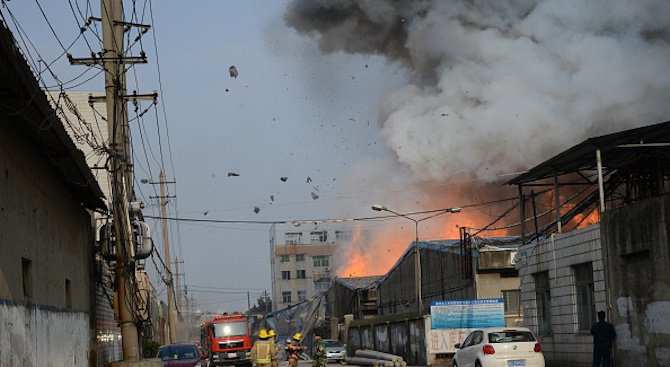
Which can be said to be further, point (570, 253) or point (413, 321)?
point (413, 321)

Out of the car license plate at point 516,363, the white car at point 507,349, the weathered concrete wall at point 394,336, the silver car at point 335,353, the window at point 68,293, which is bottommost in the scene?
the silver car at point 335,353

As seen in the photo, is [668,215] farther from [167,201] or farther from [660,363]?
[167,201]

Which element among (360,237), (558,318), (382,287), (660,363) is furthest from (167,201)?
(660,363)

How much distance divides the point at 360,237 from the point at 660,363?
5588 centimetres

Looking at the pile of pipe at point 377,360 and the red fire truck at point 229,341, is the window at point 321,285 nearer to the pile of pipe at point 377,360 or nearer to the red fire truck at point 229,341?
the pile of pipe at point 377,360

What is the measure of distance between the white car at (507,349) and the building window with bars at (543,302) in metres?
6.24

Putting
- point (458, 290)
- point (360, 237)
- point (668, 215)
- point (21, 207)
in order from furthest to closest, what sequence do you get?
point (360, 237)
point (458, 290)
point (668, 215)
point (21, 207)

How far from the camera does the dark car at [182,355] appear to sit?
90.3 feet

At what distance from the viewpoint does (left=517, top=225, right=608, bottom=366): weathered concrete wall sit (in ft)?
83.1

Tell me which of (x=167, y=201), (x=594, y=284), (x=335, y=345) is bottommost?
(x=335, y=345)

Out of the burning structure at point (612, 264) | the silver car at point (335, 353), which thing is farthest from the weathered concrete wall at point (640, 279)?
the silver car at point (335, 353)

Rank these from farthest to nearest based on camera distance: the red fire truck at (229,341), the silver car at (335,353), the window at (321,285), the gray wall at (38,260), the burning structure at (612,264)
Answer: the window at (321,285), the silver car at (335,353), the red fire truck at (229,341), the burning structure at (612,264), the gray wall at (38,260)

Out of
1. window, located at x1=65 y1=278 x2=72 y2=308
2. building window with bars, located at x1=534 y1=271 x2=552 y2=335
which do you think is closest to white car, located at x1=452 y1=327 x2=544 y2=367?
building window with bars, located at x1=534 y1=271 x2=552 y2=335

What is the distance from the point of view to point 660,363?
2128 cm
